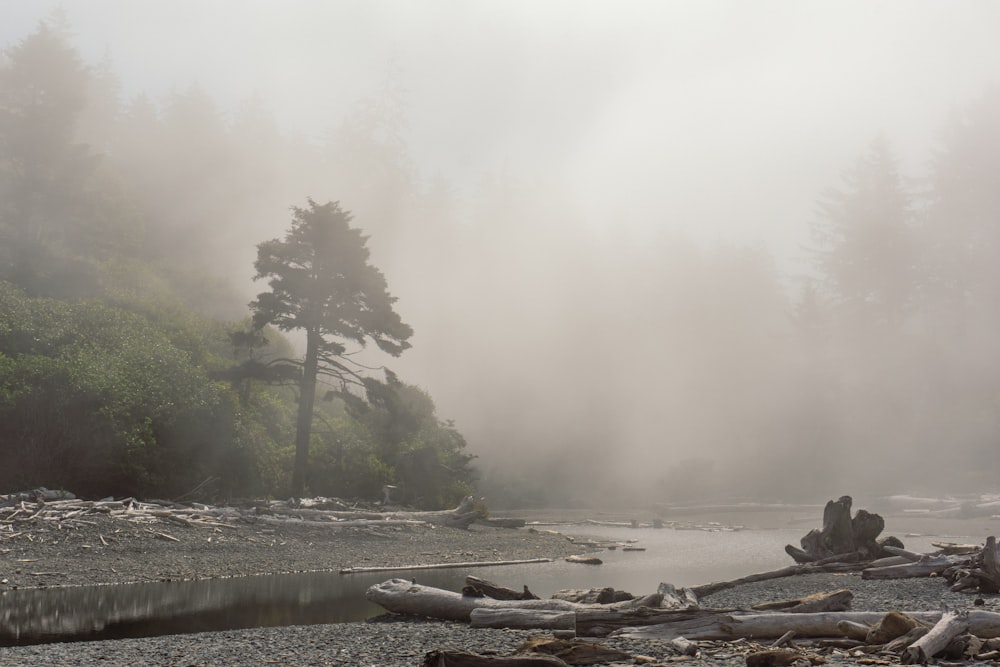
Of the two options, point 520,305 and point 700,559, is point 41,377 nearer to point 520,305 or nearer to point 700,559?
point 700,559

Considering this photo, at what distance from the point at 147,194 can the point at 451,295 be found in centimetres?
3645

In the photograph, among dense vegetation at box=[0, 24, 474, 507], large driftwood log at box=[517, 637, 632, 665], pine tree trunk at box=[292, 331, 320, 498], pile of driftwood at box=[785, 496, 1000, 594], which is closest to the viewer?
large driftwood log at box=[517, 637, 632, 665]

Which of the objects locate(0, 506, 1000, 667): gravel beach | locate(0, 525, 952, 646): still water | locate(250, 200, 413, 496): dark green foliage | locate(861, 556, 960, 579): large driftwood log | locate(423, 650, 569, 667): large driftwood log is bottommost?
locate(0, 525, 952, 646): still water

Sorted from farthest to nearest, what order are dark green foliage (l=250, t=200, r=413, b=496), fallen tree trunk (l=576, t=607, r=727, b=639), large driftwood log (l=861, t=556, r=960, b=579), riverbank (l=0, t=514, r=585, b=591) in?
dark green foliage (l=250, t=200, r=413, b=496) < riverbank (l=0, t=514, r=585, b=591) < large driftwood log (l=861, t=556, r=960, b=579) < fallen tree trunk (l=576, t=607, r=727, b=639)

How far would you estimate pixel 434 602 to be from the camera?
47.6 ft

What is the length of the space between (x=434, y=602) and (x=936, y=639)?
822 cm

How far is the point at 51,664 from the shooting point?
1088 centimetres

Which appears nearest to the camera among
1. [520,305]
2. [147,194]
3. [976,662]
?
[976,662]

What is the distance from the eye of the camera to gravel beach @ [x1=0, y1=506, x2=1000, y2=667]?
11.2 meters

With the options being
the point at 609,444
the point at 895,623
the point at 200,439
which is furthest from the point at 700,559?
the point at 609,444

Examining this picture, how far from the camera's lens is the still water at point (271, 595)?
1462 cm

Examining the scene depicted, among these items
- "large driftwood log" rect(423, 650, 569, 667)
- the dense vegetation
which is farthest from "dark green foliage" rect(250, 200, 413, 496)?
"large driftwood log" rect(423, 650, 569, 667)

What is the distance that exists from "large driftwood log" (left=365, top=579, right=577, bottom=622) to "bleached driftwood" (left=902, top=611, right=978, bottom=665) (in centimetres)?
525

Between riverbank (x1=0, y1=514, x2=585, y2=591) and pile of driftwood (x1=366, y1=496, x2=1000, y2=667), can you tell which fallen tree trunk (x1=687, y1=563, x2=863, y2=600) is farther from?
riverbank (x1=0, y1=514, x2=585, y2=591)
